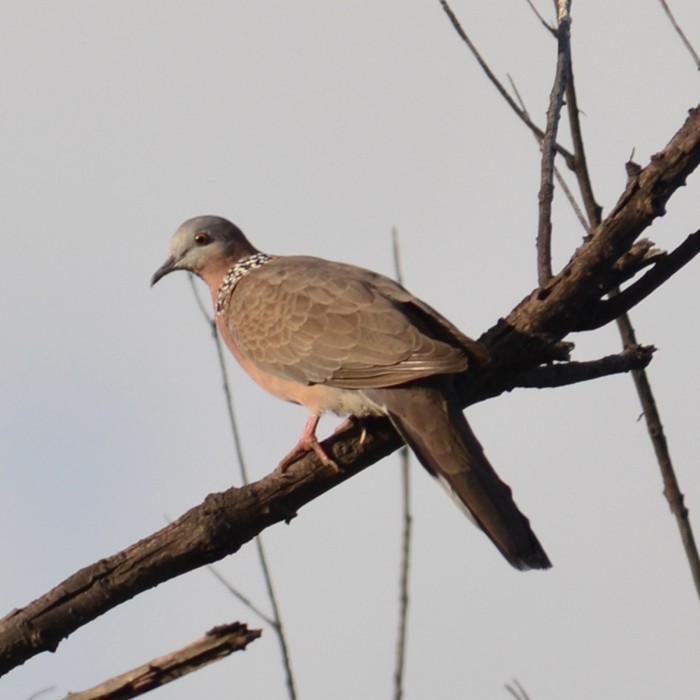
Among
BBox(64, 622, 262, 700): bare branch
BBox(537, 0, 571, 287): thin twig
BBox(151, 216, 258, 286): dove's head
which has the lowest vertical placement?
BBox(64, 622, 262, 700): bare branch

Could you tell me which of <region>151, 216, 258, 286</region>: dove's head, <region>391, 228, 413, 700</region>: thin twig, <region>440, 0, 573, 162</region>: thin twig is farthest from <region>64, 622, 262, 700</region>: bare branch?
<region>151, 216, 258, 286</region>: dove's head

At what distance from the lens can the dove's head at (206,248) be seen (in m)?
6.39

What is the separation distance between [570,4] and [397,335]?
1314mm

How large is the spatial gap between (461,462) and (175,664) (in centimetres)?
129

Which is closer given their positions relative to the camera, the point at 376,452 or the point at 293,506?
the point at 293,506

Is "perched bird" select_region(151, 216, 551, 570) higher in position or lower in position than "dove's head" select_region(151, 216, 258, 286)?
lower

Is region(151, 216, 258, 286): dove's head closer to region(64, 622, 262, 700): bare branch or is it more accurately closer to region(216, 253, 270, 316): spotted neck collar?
region(216, 253, 270, 316): spotted neck collar

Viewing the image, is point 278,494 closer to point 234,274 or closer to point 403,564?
point 403,564

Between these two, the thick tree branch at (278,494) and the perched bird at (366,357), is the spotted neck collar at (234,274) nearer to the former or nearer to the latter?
the perched bird at (366,357)

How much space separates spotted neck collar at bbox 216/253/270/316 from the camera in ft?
19.3

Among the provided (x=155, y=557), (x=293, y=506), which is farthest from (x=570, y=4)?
A: (x=155, y=557)

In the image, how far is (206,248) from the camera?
6.43 metres

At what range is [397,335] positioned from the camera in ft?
15.3

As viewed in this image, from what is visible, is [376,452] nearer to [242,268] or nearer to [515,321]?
[515,321]
